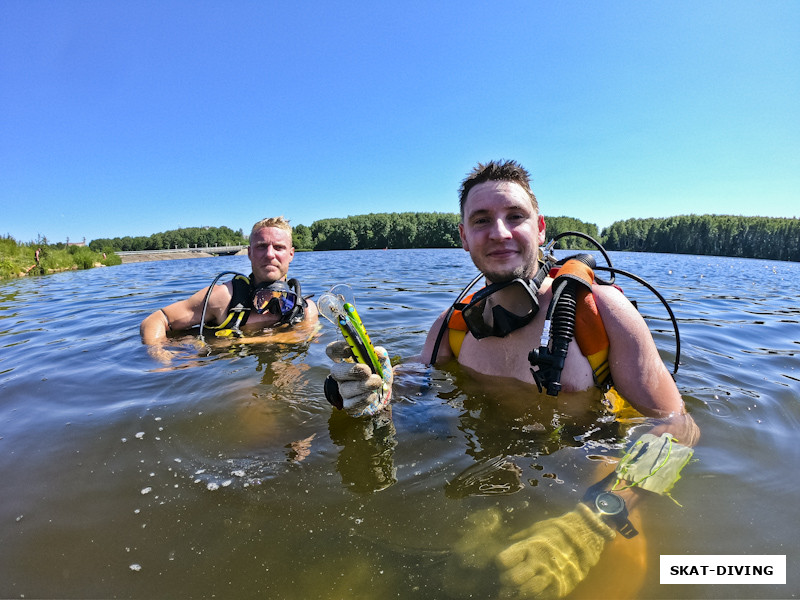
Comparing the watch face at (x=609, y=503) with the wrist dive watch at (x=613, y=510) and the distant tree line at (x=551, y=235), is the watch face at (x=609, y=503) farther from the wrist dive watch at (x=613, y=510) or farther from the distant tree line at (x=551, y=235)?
the distant tree line at (x=551, y=235)

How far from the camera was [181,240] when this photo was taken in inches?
4050

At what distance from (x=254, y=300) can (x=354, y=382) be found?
156 inches

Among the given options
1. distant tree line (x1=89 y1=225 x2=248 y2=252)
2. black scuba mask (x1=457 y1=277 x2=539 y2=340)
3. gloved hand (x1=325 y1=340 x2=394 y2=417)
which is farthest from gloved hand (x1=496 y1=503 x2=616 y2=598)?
distant tree line (x1=89 y1=225 x2=248 y2=252)

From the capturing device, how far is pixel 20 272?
21141mm

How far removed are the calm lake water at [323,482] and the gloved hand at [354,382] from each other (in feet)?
0.97

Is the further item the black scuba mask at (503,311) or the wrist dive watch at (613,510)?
the black scuba mask at (503,311)

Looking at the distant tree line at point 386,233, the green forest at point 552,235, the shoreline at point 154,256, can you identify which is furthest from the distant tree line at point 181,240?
the shoreline at point 154,256

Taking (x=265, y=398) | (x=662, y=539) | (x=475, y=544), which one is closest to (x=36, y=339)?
(x=265, y=398)

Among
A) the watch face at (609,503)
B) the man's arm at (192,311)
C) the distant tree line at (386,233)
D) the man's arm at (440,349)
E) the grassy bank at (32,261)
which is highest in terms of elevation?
the distant tree line at (386,233)

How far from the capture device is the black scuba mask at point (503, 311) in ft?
9.25

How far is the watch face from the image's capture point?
1.85 metres

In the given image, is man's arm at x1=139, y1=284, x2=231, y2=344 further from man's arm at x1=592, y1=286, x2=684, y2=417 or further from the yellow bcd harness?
man's arm at x1=592, y1=286, x2=684, y2=417

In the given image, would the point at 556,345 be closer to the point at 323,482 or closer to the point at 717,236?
the point at 323,482

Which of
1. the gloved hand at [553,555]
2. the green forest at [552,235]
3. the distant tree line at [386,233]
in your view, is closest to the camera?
the gloved hand at [553,555]
